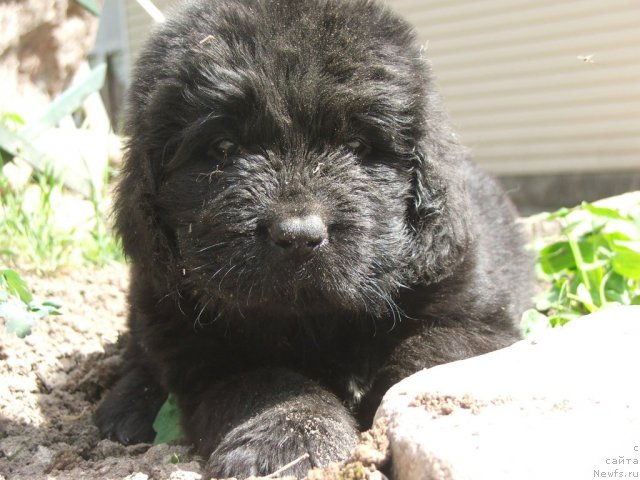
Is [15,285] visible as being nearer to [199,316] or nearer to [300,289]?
[199,316]

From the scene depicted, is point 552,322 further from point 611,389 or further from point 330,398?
point 611,389

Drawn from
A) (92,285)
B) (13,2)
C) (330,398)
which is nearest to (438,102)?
(330,398)

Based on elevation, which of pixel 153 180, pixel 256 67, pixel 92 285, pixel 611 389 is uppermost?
pixel 256 67

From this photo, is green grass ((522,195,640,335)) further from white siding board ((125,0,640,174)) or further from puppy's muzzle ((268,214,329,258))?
white siding board ((125,0,640,174))

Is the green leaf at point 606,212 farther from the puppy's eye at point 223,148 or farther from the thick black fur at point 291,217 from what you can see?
the puppy's eye at point 223,148

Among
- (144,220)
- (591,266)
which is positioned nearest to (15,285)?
(144,220)

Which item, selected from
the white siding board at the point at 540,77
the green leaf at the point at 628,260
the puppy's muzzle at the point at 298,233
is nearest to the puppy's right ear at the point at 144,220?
the puppy's muzzle at the point at 298,233

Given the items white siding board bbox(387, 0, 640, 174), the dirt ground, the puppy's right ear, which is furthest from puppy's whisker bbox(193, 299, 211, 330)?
white siding board bbox(387, 0, 640, 174)
